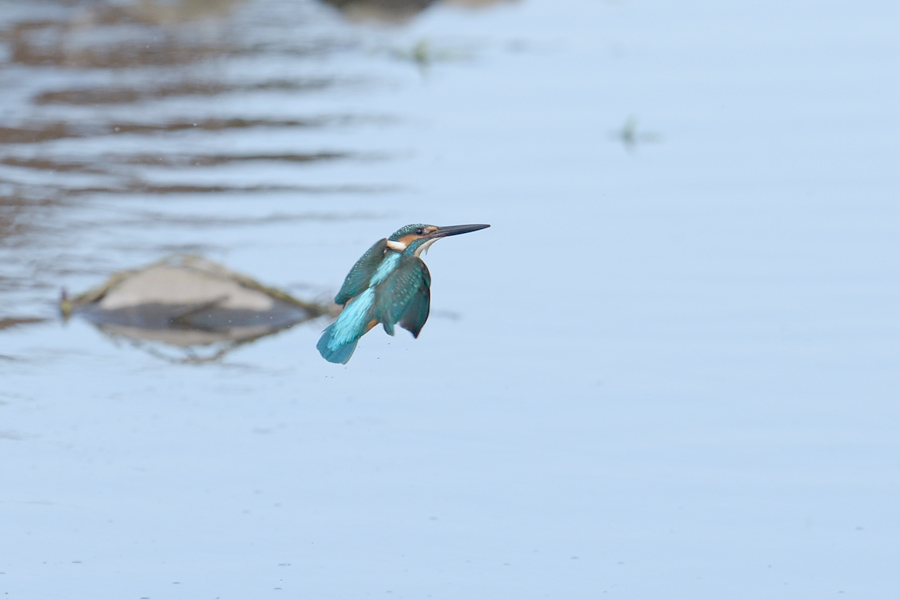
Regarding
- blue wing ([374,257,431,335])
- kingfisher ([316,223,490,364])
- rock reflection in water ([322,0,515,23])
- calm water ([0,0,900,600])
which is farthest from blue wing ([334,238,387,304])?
rock reflection in water ([322,0,515,23])

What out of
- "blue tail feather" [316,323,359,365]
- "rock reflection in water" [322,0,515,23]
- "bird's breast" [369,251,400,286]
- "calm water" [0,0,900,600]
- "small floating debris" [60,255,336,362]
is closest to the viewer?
"blue tail feather" [316,323,359,365]

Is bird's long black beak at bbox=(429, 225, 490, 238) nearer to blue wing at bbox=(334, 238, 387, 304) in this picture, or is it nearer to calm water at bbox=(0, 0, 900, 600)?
blue wing at bbox=(334, 238, 387, 304)

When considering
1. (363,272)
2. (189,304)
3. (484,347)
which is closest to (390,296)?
(363,272)

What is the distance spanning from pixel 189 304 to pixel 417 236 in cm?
310

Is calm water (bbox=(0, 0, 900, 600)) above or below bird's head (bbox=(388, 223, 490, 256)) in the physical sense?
below

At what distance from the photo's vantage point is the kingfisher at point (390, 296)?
4094 mm

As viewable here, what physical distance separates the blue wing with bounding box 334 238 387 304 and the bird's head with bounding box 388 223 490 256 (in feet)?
0.15

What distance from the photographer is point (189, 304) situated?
7125 mm

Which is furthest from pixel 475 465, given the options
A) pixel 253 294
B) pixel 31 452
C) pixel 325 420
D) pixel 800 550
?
pixel 253 294

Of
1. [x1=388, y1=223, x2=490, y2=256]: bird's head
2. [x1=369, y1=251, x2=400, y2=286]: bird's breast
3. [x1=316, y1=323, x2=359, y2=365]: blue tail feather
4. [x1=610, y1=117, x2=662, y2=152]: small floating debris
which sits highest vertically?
[x1=388, y1=223, x2=490, y2=256]: bird's head

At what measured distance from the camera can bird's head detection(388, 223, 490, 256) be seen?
4184mm

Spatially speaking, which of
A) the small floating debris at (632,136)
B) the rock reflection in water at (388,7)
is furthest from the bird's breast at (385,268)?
the rock reflection in water at (388,7)

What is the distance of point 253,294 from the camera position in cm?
717

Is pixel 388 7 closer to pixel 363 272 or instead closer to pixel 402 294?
pixel 363 272
